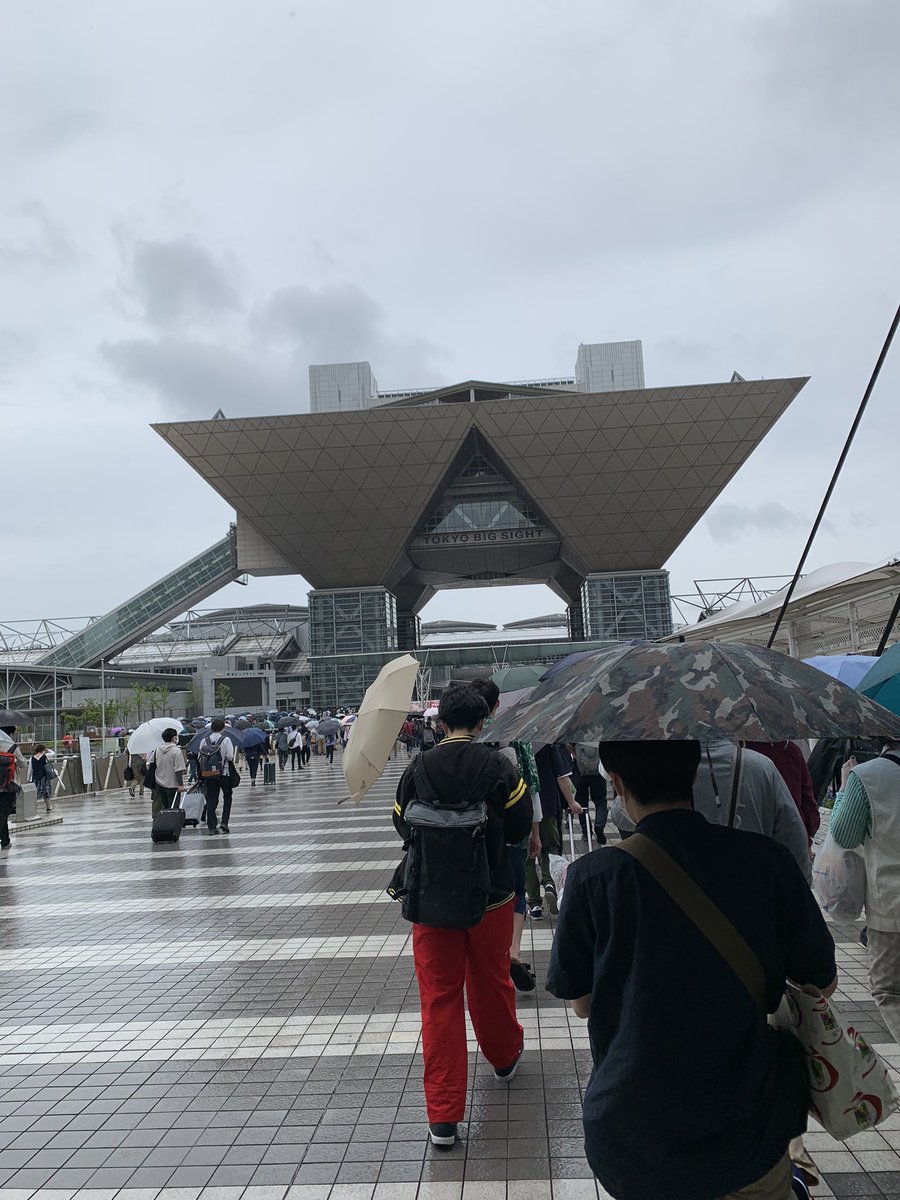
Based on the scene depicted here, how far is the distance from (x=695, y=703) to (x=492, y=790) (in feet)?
5.73

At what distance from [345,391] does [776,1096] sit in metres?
69.6

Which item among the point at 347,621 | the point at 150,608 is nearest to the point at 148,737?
the point at 347,621

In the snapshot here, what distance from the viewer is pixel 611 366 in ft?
227

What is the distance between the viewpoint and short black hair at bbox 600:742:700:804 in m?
2.30

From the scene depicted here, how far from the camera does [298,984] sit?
5.89 metres

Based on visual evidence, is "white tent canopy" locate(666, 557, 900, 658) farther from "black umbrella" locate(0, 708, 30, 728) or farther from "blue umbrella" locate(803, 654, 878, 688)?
"black umbrella" locate(0, 708, 30, 728)

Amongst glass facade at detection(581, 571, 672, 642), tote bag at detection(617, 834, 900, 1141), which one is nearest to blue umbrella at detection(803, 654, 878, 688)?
tote bag at detection(617, 834, 900, 1141)

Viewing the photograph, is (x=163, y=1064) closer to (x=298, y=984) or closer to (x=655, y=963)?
(x=298, y=984)

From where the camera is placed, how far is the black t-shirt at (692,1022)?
6.67 feet

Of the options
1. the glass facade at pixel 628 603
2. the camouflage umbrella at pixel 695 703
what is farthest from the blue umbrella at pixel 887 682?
the glass facade at pixel 628 603

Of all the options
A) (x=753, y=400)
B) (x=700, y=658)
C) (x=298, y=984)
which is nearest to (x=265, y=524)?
(x=753, y=400)

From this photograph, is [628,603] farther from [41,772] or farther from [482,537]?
[41,772]

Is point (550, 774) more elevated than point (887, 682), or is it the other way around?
point (887, 682)

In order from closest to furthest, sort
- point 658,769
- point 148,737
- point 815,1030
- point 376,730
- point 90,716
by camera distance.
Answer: point 815,1030
point 658,769
point 376,730
point 148,737
point 90,716
